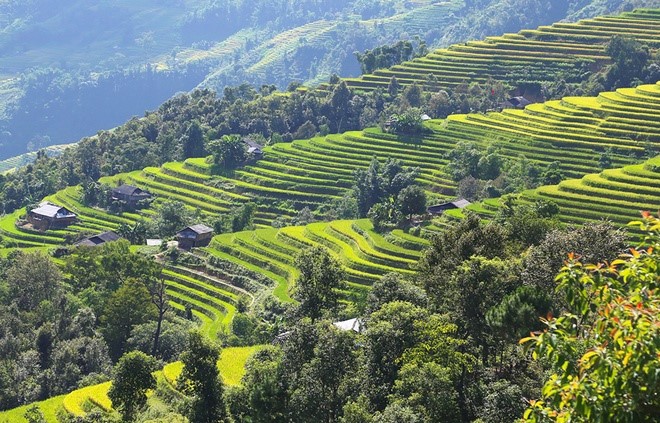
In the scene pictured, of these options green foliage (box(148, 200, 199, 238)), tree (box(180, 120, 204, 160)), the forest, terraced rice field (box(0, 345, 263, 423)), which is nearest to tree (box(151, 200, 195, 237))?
green foliage (box(148, 200, 199, 238))

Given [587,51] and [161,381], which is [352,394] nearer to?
[161,381]

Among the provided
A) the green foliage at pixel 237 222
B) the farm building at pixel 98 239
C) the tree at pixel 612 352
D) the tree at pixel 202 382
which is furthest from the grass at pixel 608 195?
the tree at pixel 612 352

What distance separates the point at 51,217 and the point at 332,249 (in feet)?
95.6

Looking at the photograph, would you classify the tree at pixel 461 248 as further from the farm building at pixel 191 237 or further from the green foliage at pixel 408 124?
the green foliage at pixel 408 124

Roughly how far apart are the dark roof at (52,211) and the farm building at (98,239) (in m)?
6.84

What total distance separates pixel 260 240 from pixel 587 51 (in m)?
44.2

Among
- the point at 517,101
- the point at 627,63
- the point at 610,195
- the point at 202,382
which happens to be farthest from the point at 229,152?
the point at 202,382

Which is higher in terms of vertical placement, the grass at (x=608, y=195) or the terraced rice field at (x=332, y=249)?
the grass at (x=608, y=195)

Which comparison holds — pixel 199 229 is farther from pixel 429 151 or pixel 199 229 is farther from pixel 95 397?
pixel 95 397

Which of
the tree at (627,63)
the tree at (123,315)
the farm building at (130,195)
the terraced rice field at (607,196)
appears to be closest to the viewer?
the terraced rice field at (607,196)

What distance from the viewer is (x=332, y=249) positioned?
58500mm

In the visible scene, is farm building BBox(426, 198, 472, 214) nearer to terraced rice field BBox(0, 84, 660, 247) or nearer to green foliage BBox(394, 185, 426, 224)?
green foliage BBox(394, 185, 426, 224)

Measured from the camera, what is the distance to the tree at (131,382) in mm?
33812

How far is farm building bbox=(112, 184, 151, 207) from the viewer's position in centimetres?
8112
